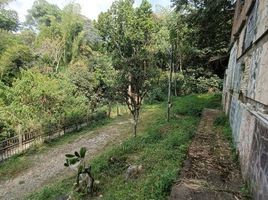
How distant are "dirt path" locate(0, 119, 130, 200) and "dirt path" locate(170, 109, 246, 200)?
4380mm

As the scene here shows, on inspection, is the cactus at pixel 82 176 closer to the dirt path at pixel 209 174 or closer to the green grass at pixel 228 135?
the dirt path at pixel 209 174

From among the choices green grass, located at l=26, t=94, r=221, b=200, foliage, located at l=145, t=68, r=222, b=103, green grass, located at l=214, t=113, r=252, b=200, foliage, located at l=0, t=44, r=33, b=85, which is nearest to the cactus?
green grass, located at l=26, t=94, r=221, b=200

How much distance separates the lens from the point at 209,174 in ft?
13.0

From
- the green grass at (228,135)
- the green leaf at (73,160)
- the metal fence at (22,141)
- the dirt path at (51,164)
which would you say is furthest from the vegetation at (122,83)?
the green grass at (228,135)

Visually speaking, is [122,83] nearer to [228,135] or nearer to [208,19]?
[208,19]

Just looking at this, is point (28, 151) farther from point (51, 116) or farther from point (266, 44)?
point (266, 44)

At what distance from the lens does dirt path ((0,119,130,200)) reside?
7.08 meters

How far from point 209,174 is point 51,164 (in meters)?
6.15

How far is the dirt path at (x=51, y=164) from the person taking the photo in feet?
23.2

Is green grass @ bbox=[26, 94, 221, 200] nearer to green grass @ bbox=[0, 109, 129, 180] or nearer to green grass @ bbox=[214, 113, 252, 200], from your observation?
green grass @ bbox=[214, 113, 252, 200]

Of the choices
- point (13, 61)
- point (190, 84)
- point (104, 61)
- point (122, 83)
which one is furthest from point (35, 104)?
point (190, 84)

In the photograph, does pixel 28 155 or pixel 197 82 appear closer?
pixel 28 155

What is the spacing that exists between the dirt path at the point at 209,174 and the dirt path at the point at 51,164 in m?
4.38

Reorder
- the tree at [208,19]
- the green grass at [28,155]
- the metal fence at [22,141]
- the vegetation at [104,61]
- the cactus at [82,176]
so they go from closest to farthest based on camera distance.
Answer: the cactus at [82,176]
the green grass at [28,155]
the metal fence at [22,141]
the vegetation at [104,61]
the tree at [208,19]
